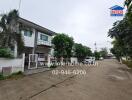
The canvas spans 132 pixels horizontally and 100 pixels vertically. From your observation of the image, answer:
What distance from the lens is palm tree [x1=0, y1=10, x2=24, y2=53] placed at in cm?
1262

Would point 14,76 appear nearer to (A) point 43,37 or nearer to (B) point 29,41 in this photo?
(B) point 29,41

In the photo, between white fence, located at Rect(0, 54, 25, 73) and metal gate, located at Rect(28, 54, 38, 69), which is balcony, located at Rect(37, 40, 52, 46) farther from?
white fence, located at Rect(0, 54, 25, 73)

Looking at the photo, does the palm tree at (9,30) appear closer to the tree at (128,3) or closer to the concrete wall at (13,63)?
the concrete wall at (13,63)

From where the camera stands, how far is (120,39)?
19.3 meters

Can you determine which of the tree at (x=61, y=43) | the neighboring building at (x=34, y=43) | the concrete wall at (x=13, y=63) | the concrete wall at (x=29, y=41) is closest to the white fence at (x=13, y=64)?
the concrete wall at (x=13, y=63)

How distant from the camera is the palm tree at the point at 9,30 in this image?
1262 cm

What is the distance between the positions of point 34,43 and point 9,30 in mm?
8238

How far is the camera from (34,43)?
20.9m

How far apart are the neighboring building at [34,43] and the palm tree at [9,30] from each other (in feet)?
9.74

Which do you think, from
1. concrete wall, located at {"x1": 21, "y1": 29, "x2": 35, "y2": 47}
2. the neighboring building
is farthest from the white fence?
concrete wall, located at {"x1": 21, "y1": 29, "x2": 35, "y2": 47}

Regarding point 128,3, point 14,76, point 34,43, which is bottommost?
point 14,76

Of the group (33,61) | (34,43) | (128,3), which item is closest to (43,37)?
(34,43)

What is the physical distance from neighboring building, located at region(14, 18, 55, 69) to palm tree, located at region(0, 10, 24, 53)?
297cm

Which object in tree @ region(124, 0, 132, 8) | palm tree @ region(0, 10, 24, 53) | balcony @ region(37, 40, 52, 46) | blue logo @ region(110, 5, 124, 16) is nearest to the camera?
tree @ region(124, 0, 132, 8)
